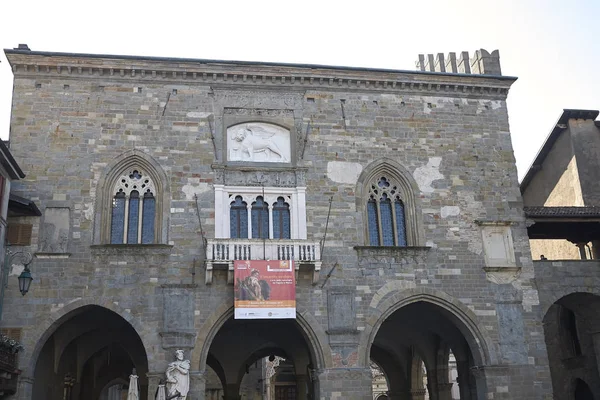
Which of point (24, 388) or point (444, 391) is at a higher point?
point (24, 388)

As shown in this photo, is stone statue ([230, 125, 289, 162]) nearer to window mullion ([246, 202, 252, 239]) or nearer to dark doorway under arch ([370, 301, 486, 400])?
window mullion ([246, 202, 252, 239])

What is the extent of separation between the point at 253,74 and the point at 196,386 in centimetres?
956

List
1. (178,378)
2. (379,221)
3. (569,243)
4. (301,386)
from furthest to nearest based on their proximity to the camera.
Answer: (569,243)
(301,386)
(379,221)
(178,378)

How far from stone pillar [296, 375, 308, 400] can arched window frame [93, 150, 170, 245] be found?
8816 millimetres

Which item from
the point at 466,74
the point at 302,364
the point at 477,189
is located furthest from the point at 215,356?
the point at 466,74

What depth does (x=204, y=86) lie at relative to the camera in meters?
20.8

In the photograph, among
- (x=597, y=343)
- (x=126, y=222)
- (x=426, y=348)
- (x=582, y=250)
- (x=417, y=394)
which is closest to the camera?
(x=126, y=222)

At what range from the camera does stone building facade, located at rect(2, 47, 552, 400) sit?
61.1ft

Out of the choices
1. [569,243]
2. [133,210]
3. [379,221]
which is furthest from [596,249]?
[133,210]

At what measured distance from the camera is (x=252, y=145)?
20469 millimetres

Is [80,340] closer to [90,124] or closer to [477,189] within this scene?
[90,124]

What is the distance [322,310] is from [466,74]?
9.32 meters

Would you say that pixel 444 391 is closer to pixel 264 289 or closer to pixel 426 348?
pixel 426 348

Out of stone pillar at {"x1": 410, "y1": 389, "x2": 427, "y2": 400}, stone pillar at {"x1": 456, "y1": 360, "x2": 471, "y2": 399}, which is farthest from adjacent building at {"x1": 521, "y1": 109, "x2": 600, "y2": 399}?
stone pillar at {"x1": 410, "y1": 389, "x2": 427, "y2": 400}
